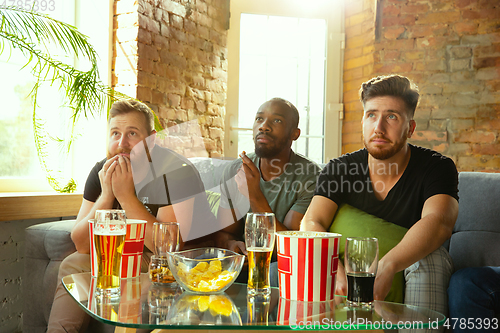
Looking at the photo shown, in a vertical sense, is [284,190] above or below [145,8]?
below

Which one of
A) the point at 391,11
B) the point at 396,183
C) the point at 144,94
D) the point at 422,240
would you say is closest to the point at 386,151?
the point at 396,183

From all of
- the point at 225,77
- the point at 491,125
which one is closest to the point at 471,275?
the point at 491,125

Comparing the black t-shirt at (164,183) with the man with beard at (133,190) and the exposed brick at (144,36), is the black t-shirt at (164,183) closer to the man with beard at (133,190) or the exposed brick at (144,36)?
the man with beard at (133,190)

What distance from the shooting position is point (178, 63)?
294 centimetres

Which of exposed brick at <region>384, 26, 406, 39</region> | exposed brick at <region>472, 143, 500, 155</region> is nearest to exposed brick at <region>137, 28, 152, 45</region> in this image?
exposed brick at <region>384, 26, 406, 39</region>

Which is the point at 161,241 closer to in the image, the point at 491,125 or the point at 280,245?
the point at 280,245

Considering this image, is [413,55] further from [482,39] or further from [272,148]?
[272,148]

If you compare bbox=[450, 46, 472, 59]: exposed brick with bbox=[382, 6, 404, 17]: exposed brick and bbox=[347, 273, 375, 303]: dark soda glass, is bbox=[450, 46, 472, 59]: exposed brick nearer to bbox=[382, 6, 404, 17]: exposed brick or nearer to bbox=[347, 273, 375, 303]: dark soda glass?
bbox=[382, 6, 404, 17]: exposed brick

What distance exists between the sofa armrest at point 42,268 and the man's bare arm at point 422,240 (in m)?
1.21

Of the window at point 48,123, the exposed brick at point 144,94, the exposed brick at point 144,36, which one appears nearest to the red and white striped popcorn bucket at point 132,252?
the window at point 48,123

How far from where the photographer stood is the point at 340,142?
3.53 metres

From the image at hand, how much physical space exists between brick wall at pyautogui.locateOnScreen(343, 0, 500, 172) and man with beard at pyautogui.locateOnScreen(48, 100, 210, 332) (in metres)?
2.06

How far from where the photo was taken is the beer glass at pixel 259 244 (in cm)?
98

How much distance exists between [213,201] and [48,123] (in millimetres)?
1259
